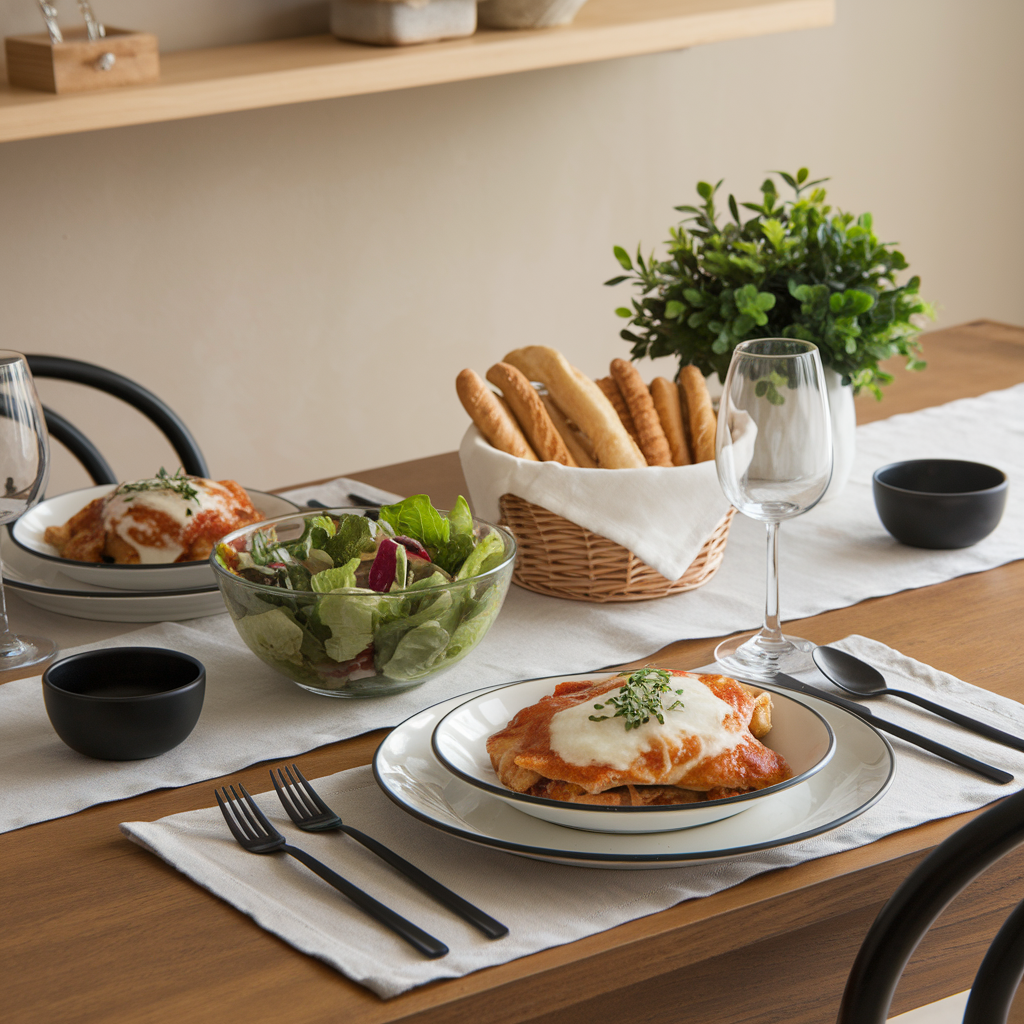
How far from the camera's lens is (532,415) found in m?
1.21

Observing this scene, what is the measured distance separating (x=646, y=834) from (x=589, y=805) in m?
0.05

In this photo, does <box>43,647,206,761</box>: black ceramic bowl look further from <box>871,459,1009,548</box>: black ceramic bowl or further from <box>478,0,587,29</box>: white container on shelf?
<box>478,0,587,29</box>: white container on shelf

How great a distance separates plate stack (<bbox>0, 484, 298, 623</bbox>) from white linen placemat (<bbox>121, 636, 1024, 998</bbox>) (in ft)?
1.13

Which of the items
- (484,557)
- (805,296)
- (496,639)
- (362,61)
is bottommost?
(496,639)

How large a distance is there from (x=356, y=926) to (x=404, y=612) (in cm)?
29

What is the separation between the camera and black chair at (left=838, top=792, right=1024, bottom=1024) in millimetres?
600

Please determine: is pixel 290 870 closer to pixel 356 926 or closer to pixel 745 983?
pixel 356 926

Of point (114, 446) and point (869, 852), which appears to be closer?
point (869, 852)

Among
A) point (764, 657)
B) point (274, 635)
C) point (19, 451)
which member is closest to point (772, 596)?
point (764, 657)

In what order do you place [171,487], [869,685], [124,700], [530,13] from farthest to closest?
[530,13] < [171,487] < [869,685] < [124,700]

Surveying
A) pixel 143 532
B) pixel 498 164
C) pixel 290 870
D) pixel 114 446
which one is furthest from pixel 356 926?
pixel 498 164

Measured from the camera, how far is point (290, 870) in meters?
0.72

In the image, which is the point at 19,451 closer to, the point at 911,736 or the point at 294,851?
the point at 294,851

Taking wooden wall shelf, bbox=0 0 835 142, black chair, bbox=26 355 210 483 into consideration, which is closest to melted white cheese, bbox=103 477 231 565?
black chair, bbox=26 355 210 483
